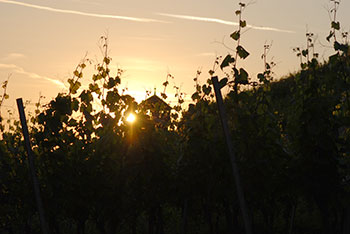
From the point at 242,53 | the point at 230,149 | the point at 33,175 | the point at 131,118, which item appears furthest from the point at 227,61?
the point at 33,175

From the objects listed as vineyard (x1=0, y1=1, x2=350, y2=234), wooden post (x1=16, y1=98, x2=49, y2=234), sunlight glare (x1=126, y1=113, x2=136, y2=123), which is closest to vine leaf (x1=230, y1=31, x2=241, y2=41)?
vineyard (x1=0, y1=1, x2=350, y2=234)

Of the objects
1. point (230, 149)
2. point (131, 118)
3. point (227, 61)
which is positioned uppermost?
point (227, 61)

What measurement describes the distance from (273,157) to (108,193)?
2598mm

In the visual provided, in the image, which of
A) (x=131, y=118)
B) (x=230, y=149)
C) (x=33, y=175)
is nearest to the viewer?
(x=230, y=149)

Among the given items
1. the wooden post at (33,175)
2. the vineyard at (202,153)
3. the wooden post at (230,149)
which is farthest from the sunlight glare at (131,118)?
the wooden post at (230,149)

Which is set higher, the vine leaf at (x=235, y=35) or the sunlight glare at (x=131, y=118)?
the vine leaf at (x=235, y=35)

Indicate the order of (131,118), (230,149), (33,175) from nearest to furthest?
1. (230,149)
2. (33,175)
3. (131,118)

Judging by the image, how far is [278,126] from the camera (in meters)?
9.35

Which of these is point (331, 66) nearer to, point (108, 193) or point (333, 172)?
point (333, 172)

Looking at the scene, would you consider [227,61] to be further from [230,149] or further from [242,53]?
[230,149]

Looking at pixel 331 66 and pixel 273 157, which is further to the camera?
pixel 331 66

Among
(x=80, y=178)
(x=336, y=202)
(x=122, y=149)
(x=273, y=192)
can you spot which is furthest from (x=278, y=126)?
(x=80, y=178)

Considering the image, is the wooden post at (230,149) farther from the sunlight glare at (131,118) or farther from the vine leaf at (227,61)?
the sunlight glare at (131,118)

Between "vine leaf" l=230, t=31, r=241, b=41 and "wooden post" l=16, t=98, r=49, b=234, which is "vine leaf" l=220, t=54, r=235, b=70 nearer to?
"vine leaf" l=230, t=31, r=241, b=41
